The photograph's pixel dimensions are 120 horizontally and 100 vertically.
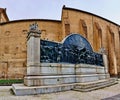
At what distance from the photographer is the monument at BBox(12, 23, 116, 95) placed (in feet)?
33.5

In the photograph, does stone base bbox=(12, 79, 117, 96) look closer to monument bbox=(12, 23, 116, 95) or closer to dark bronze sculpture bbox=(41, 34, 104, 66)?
monument bbox=(12, 23, 116, 95)

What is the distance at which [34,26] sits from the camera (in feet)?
36.7

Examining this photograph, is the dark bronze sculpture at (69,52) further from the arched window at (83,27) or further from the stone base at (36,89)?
the arched window at (83,27)

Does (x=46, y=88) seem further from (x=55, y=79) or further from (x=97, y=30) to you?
(x=97, y=30)

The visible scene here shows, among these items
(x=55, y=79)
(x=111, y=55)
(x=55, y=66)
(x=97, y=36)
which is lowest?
(x=55, y=79)

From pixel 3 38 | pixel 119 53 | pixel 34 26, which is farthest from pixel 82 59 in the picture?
pixel 119 53

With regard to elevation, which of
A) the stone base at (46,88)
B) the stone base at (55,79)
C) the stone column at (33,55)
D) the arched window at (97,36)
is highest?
the arched window at (97,36)

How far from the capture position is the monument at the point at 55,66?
33.5 ft

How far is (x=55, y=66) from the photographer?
11539 mm

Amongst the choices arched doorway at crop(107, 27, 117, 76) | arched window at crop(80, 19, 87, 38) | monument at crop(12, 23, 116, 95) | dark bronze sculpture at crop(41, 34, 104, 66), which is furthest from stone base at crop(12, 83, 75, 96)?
arched doorway at crop(107, 27, 117, 76)

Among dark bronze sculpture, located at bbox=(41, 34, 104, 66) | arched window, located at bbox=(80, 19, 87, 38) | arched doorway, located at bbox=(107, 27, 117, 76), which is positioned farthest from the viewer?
arched doorway, located at bbox=(107, 27, 117, 76)

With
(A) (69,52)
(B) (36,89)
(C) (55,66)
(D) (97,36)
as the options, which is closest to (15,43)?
(D) (97,36)

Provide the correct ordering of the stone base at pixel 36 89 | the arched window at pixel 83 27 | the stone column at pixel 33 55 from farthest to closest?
the arched window at pixel 83 27 → the stone column at pixel 33 55 → the stone base at pixel 36 89

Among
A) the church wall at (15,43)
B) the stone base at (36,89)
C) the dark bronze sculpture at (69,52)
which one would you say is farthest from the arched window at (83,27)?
A: the stone base at (36,89)
